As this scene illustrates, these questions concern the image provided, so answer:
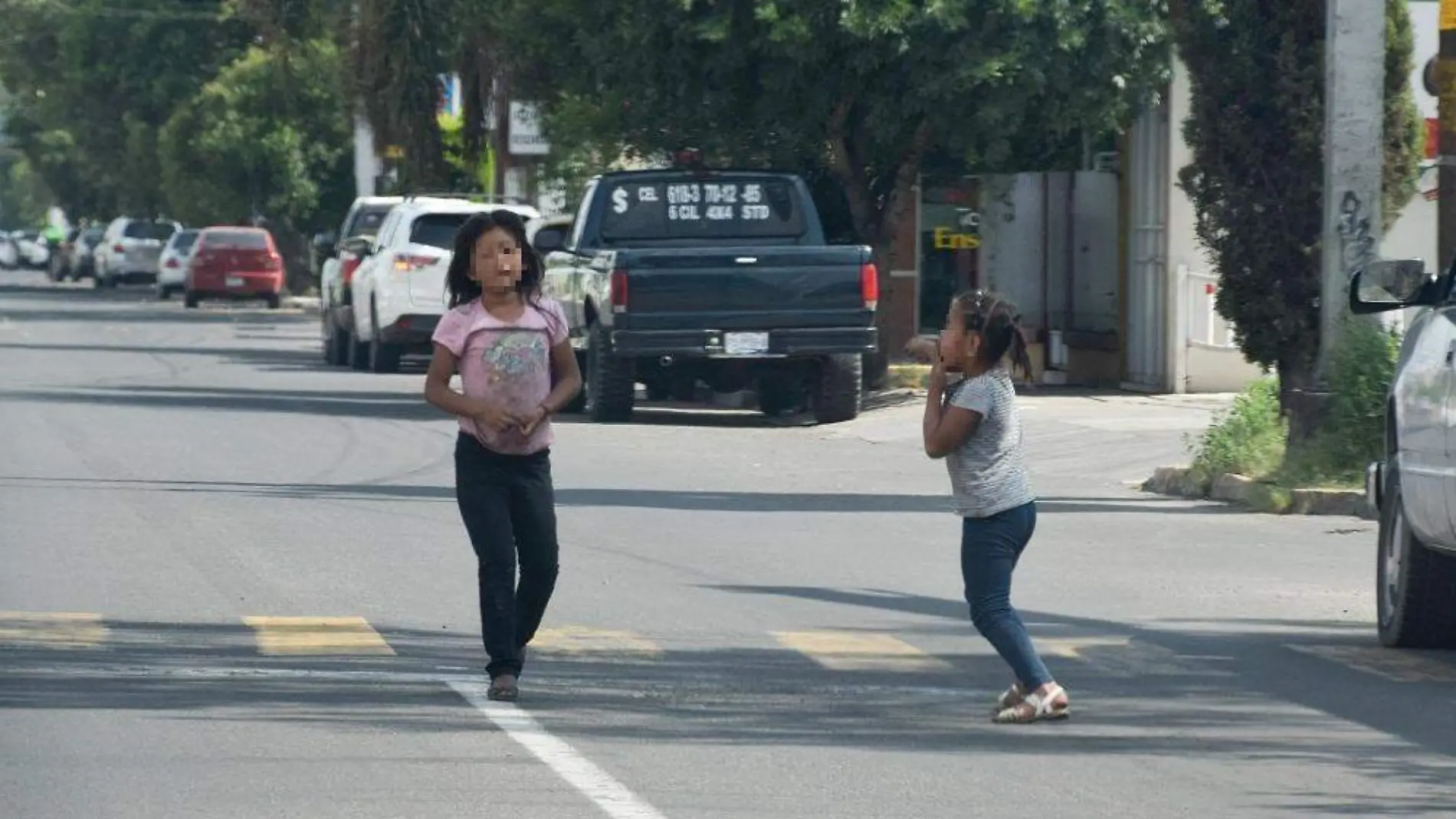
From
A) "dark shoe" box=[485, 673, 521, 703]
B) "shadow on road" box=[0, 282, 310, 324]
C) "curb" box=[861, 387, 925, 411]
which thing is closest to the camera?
"dark shoe" box=[485, 673, 521, 703]

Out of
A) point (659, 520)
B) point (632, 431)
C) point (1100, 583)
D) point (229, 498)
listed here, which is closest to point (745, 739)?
point (1100, 583)

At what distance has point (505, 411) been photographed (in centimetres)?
945

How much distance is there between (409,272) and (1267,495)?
1512cm

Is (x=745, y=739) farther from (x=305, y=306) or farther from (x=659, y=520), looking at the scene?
(x=305, y=306)

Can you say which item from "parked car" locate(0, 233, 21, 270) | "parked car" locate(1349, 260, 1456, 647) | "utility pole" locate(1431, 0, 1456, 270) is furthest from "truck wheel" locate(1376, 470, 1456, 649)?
"parked car" locate(0, 233, 21, 270)

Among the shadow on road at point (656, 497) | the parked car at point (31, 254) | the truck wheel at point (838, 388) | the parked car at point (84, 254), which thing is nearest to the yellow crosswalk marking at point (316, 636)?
the shadow on road at point (656, 497)

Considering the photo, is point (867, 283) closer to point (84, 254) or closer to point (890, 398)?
point (890, 398)

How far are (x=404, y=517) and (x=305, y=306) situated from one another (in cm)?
4594

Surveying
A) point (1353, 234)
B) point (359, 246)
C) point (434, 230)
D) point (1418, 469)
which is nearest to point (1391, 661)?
point (1418, 469)

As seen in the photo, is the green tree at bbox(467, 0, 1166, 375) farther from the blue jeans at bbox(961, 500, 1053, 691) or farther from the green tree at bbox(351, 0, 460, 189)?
Result: the blue jeans at bbox(961, 500, 1053, 691)

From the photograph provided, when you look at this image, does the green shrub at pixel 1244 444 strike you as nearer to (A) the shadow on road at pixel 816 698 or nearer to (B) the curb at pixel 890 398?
(A) the shadow on road at pixel 816 698

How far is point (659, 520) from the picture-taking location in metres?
16.0

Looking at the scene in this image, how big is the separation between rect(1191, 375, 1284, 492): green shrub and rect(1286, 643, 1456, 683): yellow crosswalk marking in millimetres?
6517

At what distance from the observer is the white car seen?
30609mm
